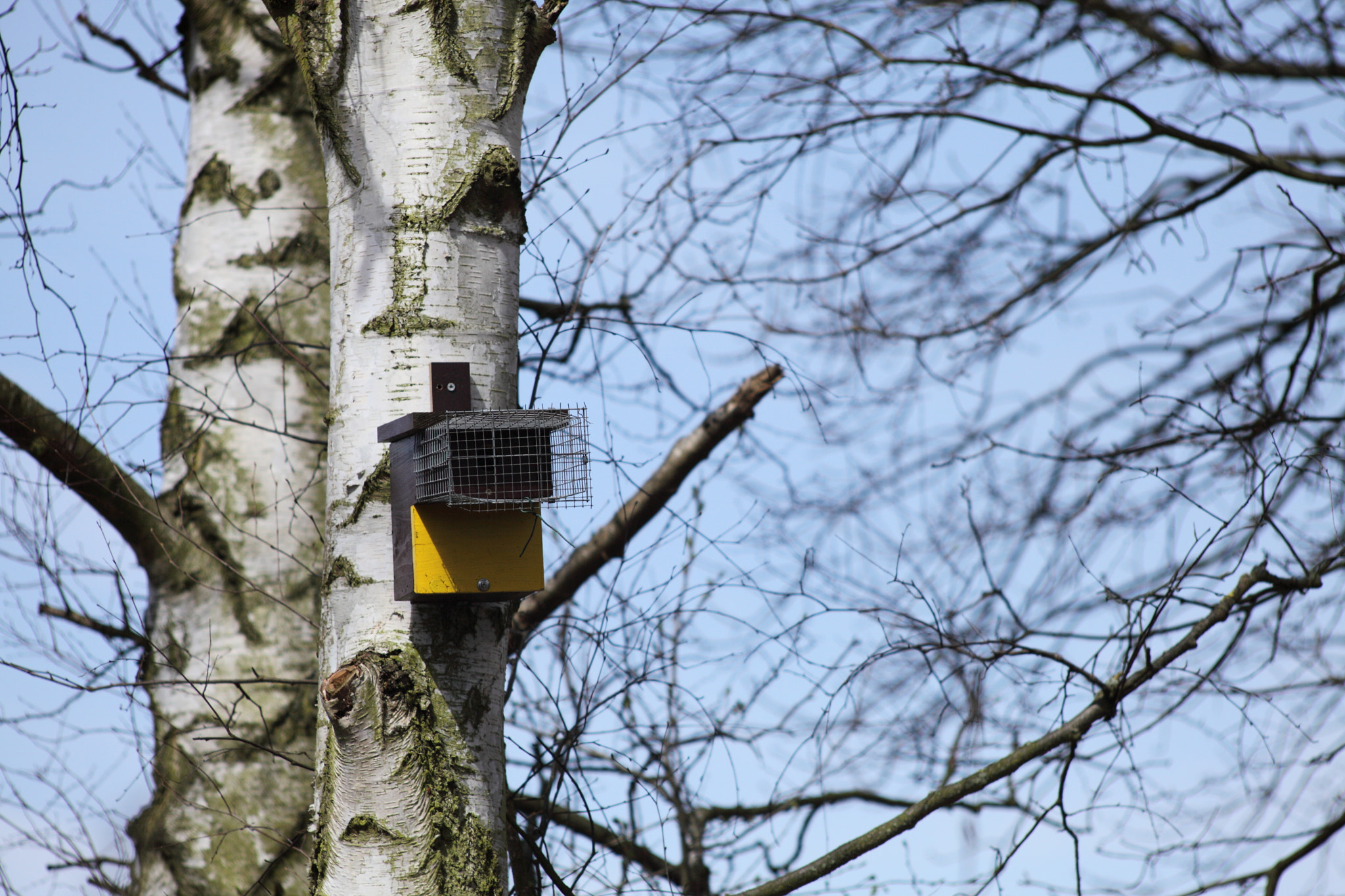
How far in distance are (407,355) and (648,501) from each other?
126 centimetres

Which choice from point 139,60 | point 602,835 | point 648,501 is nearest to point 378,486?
point 648,501

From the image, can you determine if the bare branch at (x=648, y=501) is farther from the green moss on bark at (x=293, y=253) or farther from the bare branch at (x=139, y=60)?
the bare branch at (x=139, y=60)

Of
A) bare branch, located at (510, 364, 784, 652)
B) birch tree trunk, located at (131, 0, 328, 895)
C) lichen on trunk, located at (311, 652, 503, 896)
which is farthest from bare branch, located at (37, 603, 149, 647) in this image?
lichen on trunk, located at (311, 652, 503, 896)

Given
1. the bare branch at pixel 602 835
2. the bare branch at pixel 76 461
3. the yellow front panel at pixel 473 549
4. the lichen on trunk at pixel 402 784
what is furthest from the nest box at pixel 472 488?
the bare branch at pixel 76 461

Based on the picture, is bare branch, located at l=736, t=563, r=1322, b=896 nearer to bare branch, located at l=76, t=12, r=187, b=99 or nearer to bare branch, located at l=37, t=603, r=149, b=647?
bare branch, located at l=37, t=603, r=149, b=647

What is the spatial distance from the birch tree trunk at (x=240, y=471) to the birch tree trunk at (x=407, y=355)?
0.90m

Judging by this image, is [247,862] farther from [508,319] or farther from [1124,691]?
[1124,691]

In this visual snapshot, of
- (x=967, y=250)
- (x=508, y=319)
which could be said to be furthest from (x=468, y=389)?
(x=967, y=250)

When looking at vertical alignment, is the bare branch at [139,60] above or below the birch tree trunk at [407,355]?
above

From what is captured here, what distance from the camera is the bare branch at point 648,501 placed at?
304cm

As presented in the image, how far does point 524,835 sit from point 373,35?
1.58 meters

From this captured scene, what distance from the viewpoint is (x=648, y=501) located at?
304 centimetres

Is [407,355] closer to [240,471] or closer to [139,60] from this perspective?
[240,471]

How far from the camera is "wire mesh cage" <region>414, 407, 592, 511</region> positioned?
177cm
